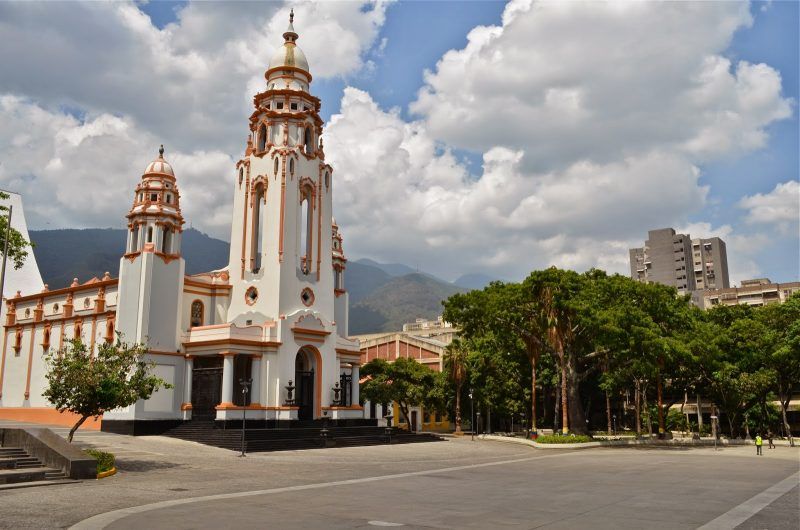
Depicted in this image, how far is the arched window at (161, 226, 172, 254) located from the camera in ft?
143

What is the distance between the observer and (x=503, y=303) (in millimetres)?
44938

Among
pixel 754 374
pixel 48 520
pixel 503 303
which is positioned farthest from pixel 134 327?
pixel 754 374

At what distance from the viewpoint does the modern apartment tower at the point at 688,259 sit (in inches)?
5177

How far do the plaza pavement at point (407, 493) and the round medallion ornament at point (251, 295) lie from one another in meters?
13.3

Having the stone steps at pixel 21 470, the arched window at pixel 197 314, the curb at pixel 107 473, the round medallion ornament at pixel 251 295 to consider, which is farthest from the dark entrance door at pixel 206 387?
the stone steps at pixel 21 470

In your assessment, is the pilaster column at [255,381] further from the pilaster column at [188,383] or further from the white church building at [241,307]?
the pilaster column at [188,383]

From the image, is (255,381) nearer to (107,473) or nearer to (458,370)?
(107,473)

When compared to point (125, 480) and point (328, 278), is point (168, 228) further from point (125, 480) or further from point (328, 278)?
point (125, 480)

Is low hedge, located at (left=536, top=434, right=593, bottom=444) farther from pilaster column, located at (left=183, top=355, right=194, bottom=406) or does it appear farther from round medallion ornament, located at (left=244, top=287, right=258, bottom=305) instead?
pilaster column, located at (left=183, top=355, right=194, bottom=406)

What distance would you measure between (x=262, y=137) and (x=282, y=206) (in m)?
6.21

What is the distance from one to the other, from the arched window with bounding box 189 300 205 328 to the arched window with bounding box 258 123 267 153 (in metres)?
11.7

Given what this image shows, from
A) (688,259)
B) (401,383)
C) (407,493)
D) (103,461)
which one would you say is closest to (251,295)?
(401,383)

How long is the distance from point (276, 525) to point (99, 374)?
15.1 meters

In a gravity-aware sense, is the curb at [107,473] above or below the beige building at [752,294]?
below
